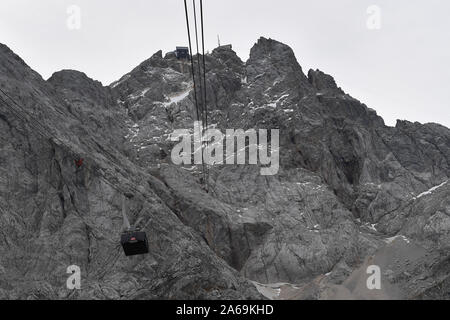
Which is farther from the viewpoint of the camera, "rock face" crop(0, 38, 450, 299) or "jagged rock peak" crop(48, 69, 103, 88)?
"jagged rock peak" crop(48, 69, 103, 88)

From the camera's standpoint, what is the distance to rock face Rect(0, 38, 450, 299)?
6134 centimetres

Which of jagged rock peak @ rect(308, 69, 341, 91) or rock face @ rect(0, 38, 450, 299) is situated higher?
jagged rock peak @ rect(308, 69, 341, 91)

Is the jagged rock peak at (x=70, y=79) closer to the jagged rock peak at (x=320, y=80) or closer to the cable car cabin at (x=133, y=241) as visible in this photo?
the jagged rock peak at (x=320, y=80)

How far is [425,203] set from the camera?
8344cm

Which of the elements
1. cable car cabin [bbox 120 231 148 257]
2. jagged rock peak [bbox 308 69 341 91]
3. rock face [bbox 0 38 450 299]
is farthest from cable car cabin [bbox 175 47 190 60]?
cable car cabin [bbox 120 231 148 257]

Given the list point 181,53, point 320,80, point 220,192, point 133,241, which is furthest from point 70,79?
point 133,241

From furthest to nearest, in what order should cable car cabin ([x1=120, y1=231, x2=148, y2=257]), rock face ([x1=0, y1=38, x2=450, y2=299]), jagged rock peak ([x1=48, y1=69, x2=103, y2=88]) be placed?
jagged rock peak ([x1=48, y1=69, x2=103, y2=88]), rock face ([x1=0, y1=38, x2=450, y2=299]), cable car cabin ([x1=120, y1=231, x2=148, y2=257])

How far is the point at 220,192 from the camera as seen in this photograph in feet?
286

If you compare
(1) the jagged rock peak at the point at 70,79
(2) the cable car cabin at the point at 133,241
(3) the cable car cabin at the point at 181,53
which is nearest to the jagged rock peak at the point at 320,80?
(3) the cable car cabin at the point at 181,53

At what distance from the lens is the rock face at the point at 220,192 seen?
2415 inches

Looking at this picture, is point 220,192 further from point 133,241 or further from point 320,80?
point 133,241

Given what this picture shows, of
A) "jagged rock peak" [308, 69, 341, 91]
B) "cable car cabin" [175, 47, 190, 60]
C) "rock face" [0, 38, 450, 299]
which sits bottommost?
"rock face" [0, 38, 450, 299]

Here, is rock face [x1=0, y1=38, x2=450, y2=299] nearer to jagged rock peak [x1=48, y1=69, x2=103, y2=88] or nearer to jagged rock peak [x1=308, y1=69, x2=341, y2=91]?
jagged rock peak [x1=308, y1=69, x2=341, y2=91]
